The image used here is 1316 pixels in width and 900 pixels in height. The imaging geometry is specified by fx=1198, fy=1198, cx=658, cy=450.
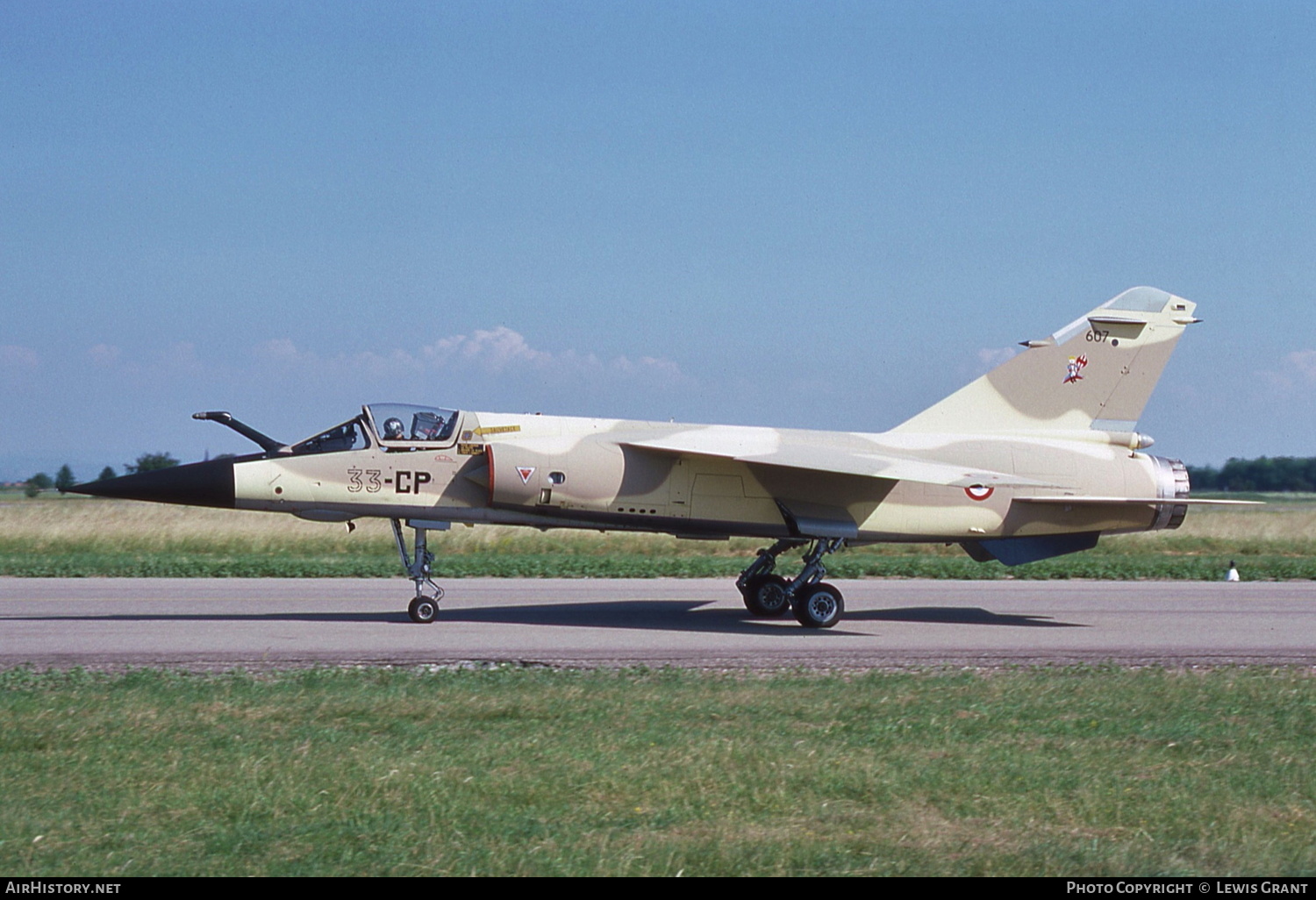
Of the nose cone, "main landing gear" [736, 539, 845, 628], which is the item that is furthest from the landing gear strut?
the nose cone

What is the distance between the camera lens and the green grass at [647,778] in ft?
18.8

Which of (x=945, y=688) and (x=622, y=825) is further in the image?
(x=945, y=688)

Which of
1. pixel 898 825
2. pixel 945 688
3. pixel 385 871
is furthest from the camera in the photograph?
pixel 945 688

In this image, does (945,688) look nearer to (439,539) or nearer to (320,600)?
(320,600)

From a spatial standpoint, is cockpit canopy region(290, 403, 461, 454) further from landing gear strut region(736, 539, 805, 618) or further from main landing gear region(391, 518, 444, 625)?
landing gear strut region(736, 539, 805, 618)

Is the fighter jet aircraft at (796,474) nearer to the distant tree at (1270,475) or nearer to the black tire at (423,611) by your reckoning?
the black tire at (423,611)

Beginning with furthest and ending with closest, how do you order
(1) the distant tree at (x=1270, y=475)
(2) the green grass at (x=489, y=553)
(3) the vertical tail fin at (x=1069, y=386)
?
1. (1) the distant tree at (x=1270, y=475)
2. (2) the green grass at (x=489, y=553)
3. (3) the vertical tail fin at (x=1069, y=386)

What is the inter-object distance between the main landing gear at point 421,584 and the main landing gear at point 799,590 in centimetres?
447

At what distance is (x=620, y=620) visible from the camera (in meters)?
16.1

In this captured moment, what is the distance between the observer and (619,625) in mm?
15477

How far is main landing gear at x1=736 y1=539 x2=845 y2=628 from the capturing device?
15.8m

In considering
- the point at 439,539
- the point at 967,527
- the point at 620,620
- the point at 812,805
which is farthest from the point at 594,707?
the point at 439,539

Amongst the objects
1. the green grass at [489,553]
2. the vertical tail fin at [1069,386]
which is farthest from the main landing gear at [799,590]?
the green grass at [489,553]

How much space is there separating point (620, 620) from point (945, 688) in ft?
21.1
